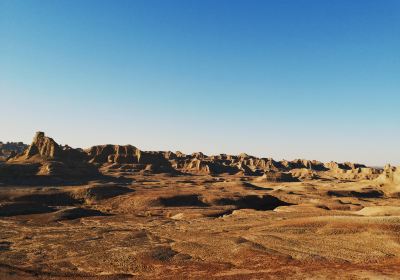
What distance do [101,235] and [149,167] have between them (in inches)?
4427

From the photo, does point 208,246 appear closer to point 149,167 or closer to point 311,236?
point 311,236

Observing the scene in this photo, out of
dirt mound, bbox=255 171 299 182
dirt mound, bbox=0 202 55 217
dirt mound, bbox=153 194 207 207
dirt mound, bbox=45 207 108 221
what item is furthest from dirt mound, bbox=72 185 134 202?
dirt mound, bbox=255 171 299 182

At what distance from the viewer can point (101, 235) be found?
42938 millimetres

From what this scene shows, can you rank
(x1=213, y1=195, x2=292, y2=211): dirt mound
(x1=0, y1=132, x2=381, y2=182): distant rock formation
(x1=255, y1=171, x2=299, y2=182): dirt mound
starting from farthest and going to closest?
(x1=255, y1=171, x2=299, y2=182): dirt mound
(x1=0, y1=132, x2=381, y2=182): distant rock formation
(x1=213, y1=195, x2=292, y2=211): dirt mound

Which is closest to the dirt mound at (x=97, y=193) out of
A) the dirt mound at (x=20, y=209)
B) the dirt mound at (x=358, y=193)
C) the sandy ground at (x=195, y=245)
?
the dirt mound at (x=20, y=209)

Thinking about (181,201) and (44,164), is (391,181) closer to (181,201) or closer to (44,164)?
(181,201)

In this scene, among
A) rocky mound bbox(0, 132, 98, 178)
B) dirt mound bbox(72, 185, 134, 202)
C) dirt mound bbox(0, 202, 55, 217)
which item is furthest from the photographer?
rocky mound bbox(0, 132, 98, 178)

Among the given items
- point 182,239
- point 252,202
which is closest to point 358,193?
point 252,202

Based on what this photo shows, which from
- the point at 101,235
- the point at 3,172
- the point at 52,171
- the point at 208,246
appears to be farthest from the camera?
the point at 52,171

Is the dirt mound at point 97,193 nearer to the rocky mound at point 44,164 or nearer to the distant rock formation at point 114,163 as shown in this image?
the rocky mound at point 44,164

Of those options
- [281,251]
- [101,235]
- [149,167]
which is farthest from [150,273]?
[149,167]

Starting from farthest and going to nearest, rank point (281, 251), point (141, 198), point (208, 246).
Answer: point (141, 198) < point (208, 246) < point (281, 251)

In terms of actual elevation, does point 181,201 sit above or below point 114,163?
below

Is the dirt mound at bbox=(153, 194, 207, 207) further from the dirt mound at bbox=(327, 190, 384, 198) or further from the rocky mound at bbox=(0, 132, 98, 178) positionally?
the rocky mound at bbox=(0, 132, 98, 178)
